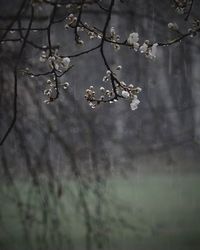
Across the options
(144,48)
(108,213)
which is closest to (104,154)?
(108,213)

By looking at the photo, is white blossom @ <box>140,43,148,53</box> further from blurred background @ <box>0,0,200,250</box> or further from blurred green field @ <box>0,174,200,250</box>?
blurred green field @ <box>0,174,200,250</box>

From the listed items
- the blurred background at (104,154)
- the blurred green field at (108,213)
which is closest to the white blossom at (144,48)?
the blurred background at (104,154)

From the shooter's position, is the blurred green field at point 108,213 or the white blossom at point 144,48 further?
the blurred green field at point 108,213

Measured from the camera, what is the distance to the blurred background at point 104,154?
3846 mm

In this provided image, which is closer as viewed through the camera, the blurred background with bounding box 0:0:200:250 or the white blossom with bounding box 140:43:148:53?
the white blossom with bounding box 140:43:148:53

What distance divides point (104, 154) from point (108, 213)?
515mm

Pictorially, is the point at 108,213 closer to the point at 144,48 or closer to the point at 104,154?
the point at 104,154

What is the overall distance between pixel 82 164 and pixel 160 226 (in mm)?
865

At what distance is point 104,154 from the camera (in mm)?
3871

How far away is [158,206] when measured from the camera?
12.7 ft

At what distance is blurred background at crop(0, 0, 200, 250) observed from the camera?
3.85m

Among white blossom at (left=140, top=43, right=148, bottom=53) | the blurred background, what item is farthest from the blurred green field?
white blossom at (left=140, top=43, right=148, bottom=53)

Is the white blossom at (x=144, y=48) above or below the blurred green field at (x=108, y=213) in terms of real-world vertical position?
above

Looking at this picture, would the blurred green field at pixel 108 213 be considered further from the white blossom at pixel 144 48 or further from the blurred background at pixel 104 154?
the white blossom at pixel 144 48
